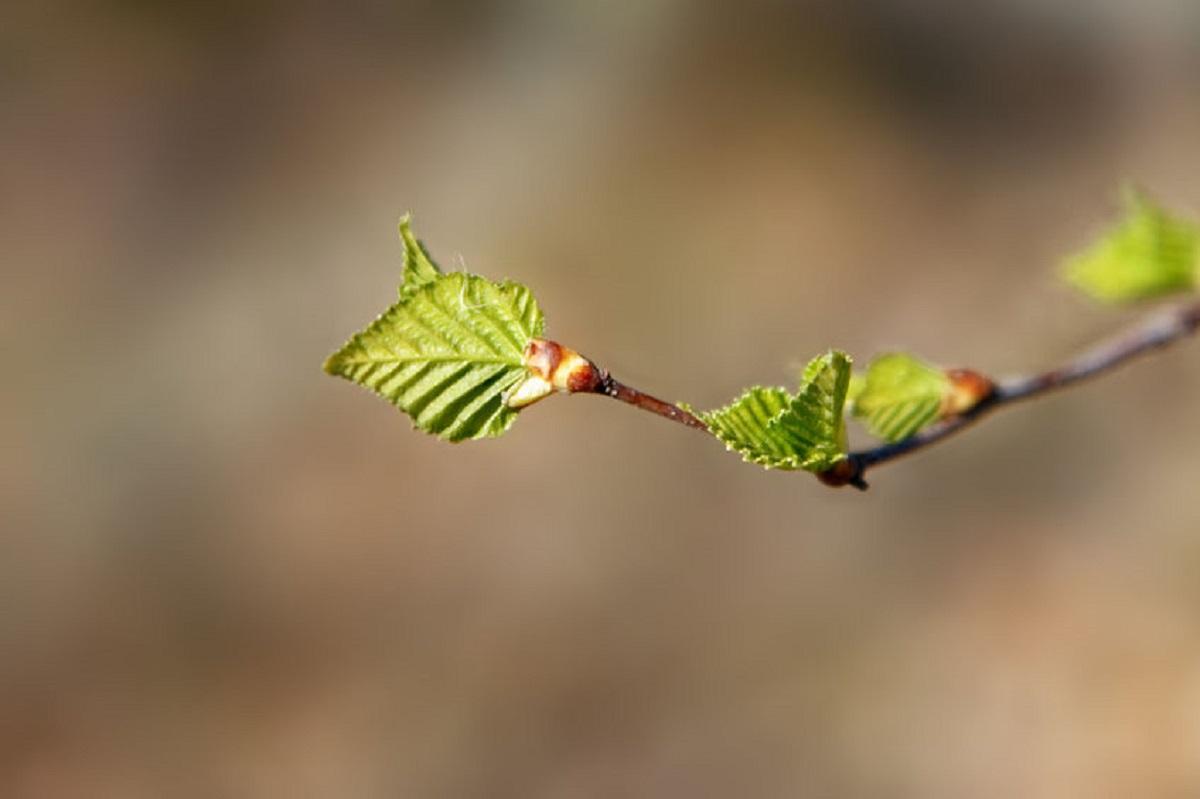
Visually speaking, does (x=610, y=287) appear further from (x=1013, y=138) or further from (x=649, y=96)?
(x=1013, y=138)

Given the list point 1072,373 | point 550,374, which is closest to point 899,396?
point 1072,373

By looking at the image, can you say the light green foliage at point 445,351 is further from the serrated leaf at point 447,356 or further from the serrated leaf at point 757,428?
the serrated leaf at point 757,428

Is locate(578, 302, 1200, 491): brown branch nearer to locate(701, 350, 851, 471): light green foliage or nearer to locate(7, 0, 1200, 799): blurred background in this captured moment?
locate(701, 350, 851, 471): light green foliage

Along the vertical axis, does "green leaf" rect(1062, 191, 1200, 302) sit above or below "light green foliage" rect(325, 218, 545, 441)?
above

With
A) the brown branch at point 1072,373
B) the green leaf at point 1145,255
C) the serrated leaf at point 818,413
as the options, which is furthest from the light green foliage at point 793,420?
the green leaf at point 1145,255

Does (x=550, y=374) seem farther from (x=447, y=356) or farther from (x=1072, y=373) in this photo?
(x=1072, y=373)

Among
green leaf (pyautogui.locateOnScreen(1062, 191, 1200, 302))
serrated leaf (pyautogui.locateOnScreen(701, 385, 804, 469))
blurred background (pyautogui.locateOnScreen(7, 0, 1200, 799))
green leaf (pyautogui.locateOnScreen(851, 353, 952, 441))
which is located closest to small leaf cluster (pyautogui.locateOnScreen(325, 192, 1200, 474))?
serrated leaf (pyautogui.locateOnScreen(701, 385, 804, 469))

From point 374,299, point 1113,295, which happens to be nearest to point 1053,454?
point 374,299
